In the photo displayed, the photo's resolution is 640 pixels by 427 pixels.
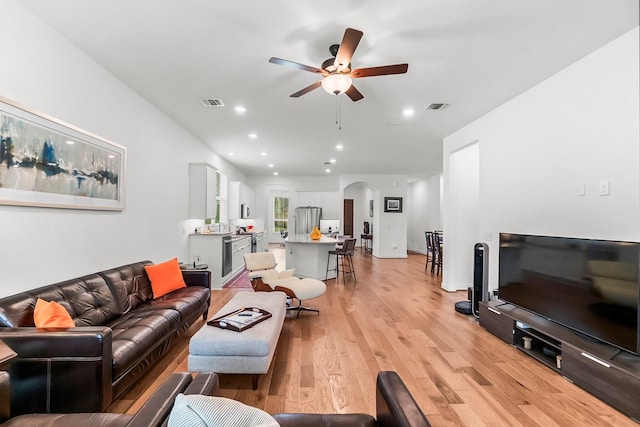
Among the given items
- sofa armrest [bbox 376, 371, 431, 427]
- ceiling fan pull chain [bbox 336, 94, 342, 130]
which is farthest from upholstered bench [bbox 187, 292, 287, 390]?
ceiling fan pull chain [bbox 336, 94, 342, 130]

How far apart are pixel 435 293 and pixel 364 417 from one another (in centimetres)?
441

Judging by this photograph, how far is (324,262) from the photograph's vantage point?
6.40 metres

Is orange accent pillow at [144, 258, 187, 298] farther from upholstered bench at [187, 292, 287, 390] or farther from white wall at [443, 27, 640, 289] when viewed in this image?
white wall at [443, 27, 640, 289]

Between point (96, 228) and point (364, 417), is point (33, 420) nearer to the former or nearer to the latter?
point (364, 417)

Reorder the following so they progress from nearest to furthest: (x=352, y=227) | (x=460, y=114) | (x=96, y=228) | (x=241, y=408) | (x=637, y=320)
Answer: (x=241, y=408) < (x=637, y=320) < (x=96, y=228) < (x=460, y=114) < (x=352, y=227)

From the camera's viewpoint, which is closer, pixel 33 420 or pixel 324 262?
pixel 33 420

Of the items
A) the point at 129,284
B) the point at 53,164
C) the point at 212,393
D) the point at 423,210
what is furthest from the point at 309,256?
the point at 423,210

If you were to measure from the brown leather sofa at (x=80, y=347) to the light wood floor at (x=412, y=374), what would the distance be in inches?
13.2

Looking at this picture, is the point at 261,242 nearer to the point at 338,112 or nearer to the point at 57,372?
the point at 338,112

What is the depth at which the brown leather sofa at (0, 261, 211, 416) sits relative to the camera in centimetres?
176

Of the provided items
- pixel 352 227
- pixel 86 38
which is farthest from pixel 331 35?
pixel 352 227

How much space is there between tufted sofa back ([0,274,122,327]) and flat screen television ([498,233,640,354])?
162 inches

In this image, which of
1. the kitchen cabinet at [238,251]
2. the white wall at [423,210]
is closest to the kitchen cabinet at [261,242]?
the kitchen cabinet at [238,251]

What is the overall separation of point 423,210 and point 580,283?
29.3ft
